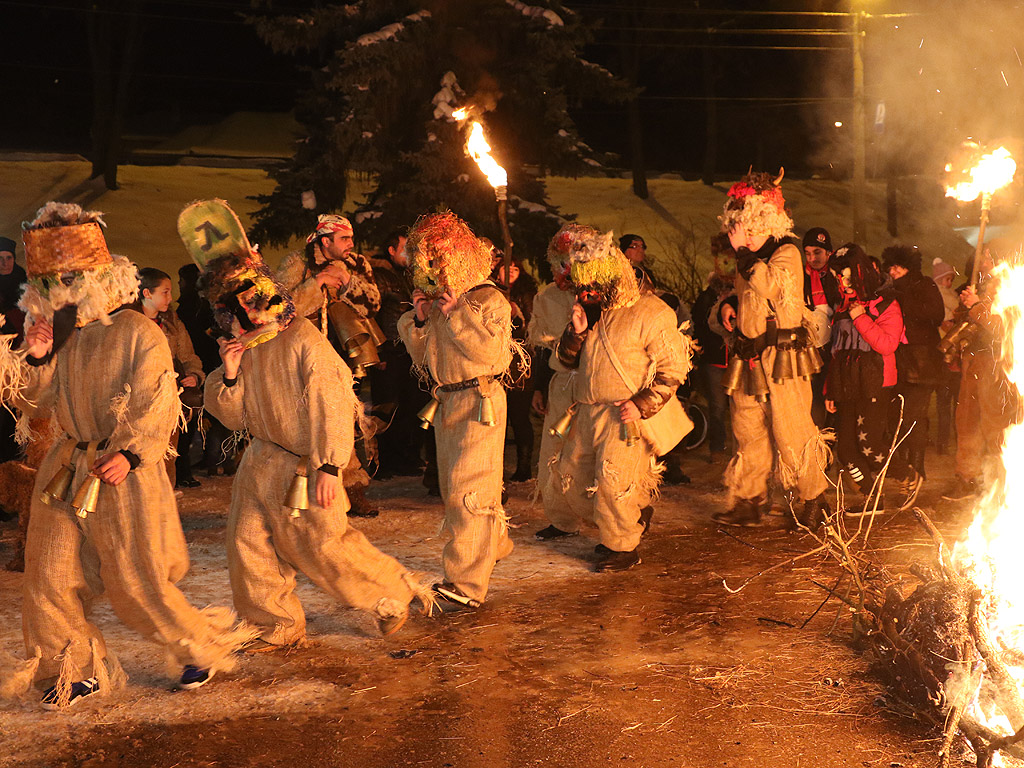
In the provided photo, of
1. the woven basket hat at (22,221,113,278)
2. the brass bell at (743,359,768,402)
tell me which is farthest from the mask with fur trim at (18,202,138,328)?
the brass bell at (743,359,768,402)

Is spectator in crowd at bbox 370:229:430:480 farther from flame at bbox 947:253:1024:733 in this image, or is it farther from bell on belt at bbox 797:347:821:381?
flame at bbox 947:253:1024:733

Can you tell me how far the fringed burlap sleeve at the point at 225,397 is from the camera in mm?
5203

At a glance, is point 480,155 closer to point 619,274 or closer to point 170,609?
point 619,274

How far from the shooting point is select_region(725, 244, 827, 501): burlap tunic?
7.50 m

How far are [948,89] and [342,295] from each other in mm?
19458

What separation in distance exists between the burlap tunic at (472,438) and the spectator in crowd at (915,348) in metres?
4.21

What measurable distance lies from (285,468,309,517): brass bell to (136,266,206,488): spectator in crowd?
Result: 2205mm

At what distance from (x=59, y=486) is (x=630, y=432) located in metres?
3.30

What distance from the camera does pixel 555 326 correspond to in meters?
7.37

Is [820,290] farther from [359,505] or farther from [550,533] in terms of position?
[359,505]

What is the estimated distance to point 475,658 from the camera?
5336mm

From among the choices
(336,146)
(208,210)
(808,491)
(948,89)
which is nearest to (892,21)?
(948,89)

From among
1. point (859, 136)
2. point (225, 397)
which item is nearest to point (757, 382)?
point (225, 397)

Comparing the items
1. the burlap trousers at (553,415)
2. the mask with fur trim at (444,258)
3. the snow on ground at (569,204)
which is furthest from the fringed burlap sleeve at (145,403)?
the snow on ground at (569,204)
